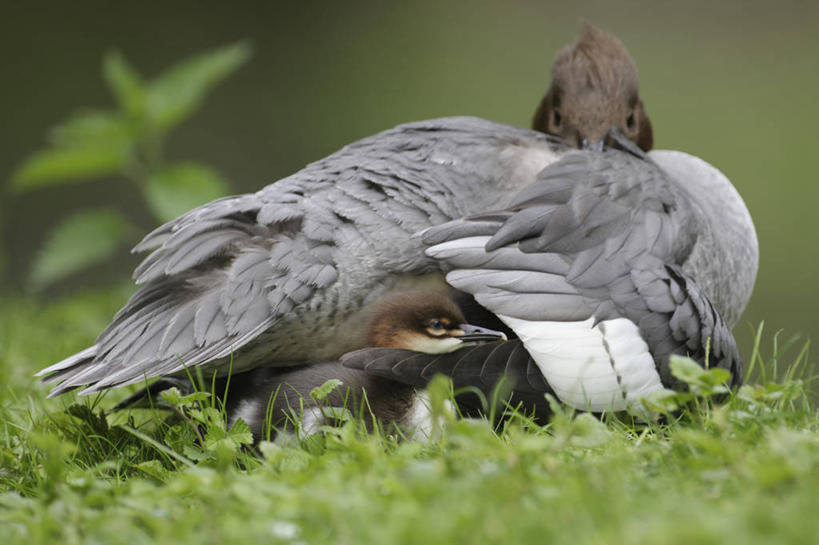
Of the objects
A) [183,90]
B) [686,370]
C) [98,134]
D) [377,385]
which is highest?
[183,90]

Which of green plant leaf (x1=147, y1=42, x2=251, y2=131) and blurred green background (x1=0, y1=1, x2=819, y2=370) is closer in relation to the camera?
green plant leaf (x1=147, y1=42, x2=251, y2=131)

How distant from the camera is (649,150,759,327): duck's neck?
315 centimetres

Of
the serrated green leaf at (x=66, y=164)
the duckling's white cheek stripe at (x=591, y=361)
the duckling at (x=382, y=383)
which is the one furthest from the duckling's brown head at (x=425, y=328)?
the serrated green leaf at (x=66, y=164)

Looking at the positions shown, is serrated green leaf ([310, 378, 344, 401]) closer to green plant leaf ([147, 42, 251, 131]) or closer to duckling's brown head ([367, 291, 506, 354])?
duckling's brown head ([367, 291, 506, 354])

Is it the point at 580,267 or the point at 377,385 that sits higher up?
the point at 580,267

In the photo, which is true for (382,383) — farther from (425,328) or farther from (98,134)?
(98,134)

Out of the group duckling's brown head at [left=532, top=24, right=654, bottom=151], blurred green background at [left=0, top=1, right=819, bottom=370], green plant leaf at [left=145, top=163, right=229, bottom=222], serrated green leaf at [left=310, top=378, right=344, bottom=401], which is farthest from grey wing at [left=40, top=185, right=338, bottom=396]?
blurred green background at [left=0, top=1, right=819, bottom=370]

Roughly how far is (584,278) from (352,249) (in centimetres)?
66

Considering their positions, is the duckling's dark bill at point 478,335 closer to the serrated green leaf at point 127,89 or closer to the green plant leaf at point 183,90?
the green plant leaf at point 183,90

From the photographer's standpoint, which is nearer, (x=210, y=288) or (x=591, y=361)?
(x=591, y=361)

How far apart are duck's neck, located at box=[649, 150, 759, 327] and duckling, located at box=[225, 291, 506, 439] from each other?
2.66 feet

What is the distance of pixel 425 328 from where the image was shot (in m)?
2.73

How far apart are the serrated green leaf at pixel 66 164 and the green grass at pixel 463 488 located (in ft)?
7.38

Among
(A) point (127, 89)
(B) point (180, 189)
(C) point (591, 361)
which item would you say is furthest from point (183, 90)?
(C) point (591, 361)
